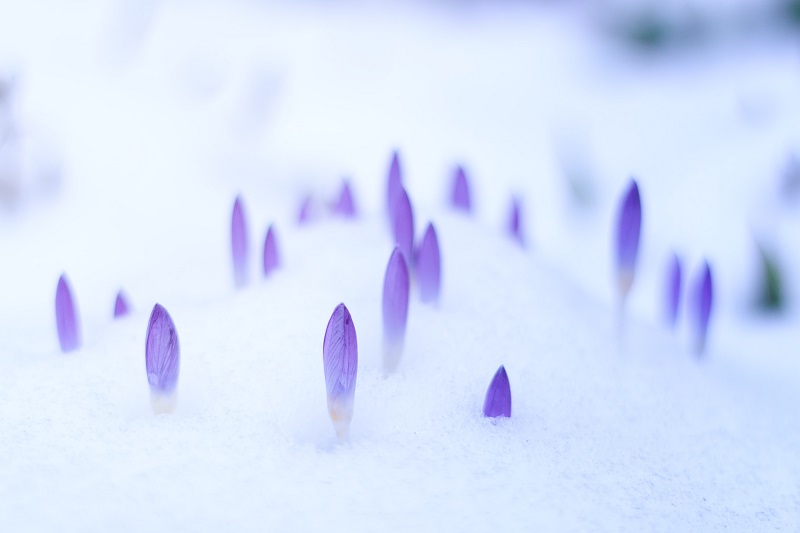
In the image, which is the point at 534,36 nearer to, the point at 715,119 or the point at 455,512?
the point at 715,119

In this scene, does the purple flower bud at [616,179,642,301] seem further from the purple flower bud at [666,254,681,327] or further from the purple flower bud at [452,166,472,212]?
the purple flower bud at [452,166,472,212]

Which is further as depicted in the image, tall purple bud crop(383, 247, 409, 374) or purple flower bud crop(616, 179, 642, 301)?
purple flower bud crop(616, 179, 642, 301)

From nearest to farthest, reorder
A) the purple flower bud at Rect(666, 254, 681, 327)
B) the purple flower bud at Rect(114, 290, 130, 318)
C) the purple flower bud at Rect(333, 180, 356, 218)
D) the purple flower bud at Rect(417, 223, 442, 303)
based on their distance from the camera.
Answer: the purple flower bud at Rect(417, 223, 442, 303)
the purple flower bud at Rect(114, 290, 130, 318)
the purple flower bud at Rect(666, 254, 681, 327)
the purple flower bud at Rect(333, 180, 356, 218)

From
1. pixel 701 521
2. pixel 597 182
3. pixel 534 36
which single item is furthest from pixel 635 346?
pixel 534 36

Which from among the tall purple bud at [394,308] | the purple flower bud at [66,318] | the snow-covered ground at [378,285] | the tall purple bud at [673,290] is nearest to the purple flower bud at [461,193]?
the snow-covered ground at [378,285]

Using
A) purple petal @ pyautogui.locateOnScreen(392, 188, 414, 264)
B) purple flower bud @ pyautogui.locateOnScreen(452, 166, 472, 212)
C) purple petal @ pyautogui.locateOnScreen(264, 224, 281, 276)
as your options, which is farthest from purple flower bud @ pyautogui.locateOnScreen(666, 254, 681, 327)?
purple petal @ pyautogui.locateOnScreen(264, 224, 281, 276)

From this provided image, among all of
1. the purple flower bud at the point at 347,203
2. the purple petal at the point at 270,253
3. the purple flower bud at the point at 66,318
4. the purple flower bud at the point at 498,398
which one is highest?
the purple flower bud at the point at 347,203

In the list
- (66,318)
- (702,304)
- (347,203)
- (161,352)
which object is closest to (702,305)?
(702,304)

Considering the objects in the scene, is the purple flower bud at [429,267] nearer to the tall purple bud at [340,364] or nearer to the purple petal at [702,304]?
the tall purple bud at [340,364]
